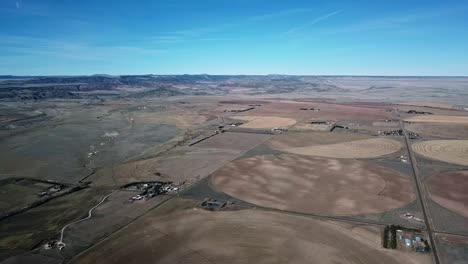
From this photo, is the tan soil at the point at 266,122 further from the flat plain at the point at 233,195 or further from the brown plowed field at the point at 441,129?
the brown plowed field at the point at 441,129

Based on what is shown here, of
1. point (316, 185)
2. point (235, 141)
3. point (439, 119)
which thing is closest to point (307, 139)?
point (235, 141)

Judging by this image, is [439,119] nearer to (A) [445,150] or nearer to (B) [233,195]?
(A) [445,150]

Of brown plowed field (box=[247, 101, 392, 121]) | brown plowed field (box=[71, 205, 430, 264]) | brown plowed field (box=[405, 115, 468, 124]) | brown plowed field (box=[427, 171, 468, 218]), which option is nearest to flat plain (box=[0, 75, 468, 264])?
brown plowed field (box=[71, 205, 430, 264])

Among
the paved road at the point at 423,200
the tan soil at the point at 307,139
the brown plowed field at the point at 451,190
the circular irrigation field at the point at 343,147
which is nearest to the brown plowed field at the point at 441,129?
the circular irrigation field at the point at 343,147

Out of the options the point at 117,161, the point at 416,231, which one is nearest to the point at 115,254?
the point at 416,231

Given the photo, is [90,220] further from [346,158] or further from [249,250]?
[346,158]

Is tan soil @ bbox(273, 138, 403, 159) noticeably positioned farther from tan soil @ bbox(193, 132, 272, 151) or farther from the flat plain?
tan soil @ bbox(193, 132, 272, 151)
